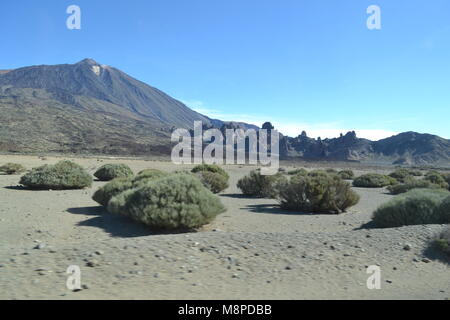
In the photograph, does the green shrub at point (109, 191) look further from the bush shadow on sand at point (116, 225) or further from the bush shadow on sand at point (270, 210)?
the bush shadow on sand at point (270, 210)

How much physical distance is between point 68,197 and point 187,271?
34.5ft

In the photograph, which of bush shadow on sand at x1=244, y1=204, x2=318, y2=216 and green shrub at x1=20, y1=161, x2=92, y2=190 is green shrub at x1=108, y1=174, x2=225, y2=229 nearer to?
bush shadow on sand at x1=244, y1=204, x2=318, y2=216

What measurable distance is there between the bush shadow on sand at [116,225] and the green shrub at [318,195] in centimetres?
579

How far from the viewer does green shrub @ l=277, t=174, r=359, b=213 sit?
13.3 metres

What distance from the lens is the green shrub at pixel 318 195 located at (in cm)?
1334

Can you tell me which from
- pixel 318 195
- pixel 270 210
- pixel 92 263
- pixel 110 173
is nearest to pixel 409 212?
pixel 318 195

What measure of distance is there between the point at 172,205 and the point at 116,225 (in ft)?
6.15

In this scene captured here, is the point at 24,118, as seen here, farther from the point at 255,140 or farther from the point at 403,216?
the point at 403,216

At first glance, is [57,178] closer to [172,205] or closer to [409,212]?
[172,205]

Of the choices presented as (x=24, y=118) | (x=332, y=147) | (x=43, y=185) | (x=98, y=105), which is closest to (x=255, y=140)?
(x=332, y=147)

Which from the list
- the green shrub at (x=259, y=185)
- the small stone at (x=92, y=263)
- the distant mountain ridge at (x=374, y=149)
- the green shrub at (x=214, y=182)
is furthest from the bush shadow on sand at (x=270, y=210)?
the distant mountain ridge at (x=374, y=149)

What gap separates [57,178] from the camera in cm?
1717

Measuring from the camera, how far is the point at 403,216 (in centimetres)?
994

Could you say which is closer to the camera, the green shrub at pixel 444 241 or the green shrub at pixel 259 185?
the green shrub at pixel 444 241
